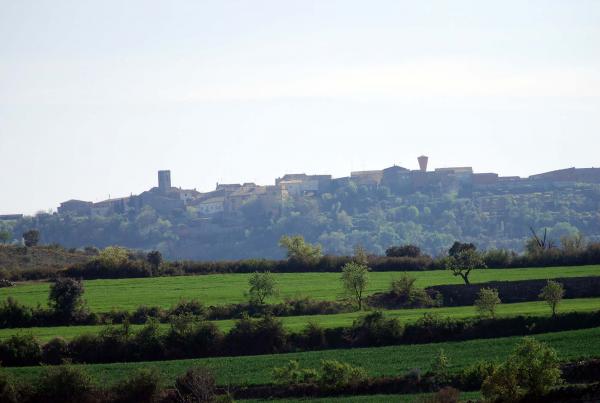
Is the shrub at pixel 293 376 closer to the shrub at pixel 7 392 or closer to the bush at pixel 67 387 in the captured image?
the bush at pixel 67 387

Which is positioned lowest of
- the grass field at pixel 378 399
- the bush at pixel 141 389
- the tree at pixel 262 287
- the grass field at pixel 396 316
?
the grass field at pixel 378 399

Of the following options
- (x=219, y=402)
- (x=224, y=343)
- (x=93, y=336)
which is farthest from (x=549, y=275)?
(x=219, y=402)

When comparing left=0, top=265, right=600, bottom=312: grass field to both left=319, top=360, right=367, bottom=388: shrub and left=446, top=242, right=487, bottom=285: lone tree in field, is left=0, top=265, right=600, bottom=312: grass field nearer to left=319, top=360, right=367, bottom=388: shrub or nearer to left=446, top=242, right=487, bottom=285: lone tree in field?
left=446, top=242, right=487, bottom=285: lone tree in field

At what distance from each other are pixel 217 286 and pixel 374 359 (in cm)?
2587

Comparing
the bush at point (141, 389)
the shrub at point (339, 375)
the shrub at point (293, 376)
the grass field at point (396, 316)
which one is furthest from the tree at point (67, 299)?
the shrub at point (339, 375)

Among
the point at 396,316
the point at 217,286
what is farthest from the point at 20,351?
the point at 217,286

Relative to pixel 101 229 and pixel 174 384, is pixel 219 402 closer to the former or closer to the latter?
pixel 174 384

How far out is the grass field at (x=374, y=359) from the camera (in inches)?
1505

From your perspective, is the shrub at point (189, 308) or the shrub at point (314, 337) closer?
the shrub at point (314, 337)

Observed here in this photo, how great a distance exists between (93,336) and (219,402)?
1541 centimetres

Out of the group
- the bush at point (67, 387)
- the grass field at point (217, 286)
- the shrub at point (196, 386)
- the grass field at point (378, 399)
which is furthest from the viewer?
the grass field at point (217, 286)

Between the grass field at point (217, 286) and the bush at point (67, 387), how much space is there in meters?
16.6

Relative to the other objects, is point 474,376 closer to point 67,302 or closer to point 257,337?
point 257,337

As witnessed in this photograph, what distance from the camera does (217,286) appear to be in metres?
65.1
